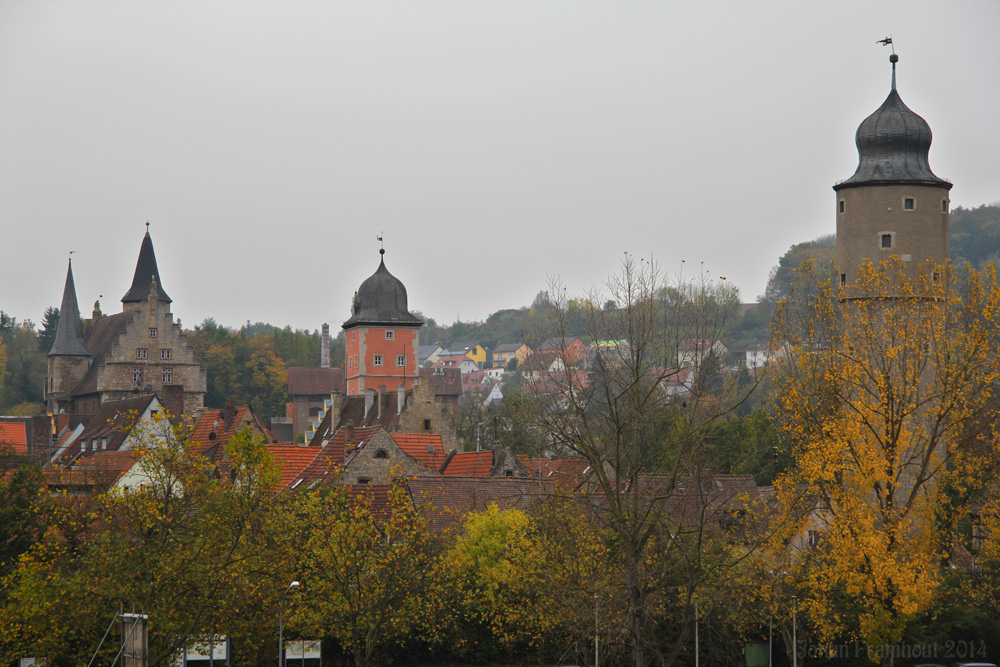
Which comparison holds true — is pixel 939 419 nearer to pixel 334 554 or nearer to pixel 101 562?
pixel 334 554

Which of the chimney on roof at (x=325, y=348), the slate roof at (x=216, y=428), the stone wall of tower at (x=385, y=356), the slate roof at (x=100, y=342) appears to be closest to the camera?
the slate roof at (x=216, y=428)

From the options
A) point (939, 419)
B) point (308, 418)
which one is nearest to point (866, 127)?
point (939, 419)

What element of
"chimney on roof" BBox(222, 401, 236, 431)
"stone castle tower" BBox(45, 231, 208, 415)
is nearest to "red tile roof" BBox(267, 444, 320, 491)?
"chimney on roof" BBox(222, 401, 236, 431)

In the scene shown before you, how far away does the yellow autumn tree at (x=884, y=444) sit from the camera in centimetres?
3012

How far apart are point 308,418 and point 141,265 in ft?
81.5

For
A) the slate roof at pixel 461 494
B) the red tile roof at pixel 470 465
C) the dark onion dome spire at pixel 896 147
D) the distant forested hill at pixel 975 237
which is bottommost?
the slate roof at pixel 461 494

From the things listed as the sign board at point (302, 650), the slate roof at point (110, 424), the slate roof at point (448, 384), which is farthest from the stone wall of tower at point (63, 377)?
the sign board at point (302, 650)

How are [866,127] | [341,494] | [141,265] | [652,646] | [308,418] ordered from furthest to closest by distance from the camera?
[308,418] < [141,265] < [866,127] < [341,494] < [652,646]

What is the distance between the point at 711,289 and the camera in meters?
28.1

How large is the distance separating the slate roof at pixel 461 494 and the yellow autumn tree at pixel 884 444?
373 inches

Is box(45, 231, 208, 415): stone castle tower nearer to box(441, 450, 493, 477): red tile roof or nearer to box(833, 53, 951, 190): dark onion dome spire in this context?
box(441, 450, 493, 477): red tile roof

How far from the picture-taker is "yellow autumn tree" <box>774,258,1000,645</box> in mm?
30125

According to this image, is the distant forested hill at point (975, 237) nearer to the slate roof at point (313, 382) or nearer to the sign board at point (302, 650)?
the slate roof at point (313, 382)

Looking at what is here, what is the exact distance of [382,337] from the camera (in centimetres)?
8888
